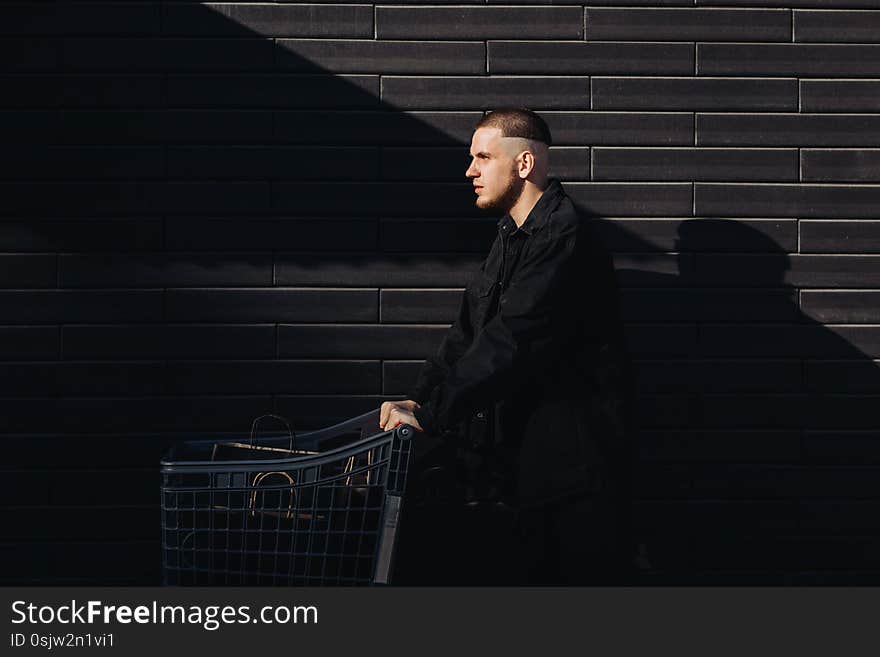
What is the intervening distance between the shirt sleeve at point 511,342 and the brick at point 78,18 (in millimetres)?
2474

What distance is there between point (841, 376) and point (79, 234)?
374cm

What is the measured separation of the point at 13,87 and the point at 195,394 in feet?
5.53

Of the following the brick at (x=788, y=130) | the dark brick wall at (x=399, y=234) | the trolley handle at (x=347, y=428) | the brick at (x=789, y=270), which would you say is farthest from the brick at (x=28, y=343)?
the brick at (x=788, y=130)

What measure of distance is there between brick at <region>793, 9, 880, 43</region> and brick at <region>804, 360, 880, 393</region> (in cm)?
158

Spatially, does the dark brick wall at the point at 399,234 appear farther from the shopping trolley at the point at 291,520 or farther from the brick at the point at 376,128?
the shopping trolley at the point at 291,520

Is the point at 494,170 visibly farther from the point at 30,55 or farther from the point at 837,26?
the point at 30,55

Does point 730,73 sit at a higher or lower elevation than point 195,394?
higher

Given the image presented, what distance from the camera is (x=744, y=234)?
464 centimetres

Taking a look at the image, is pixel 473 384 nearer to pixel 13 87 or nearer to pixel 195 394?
pixel 195 394

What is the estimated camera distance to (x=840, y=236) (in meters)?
4.68

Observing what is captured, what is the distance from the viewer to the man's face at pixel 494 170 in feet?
11.2

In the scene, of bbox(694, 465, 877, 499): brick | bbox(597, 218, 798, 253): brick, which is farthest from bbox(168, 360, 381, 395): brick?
bbox(694, 465, 877, 499): brick

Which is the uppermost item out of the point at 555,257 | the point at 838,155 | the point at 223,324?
the point at 838,155

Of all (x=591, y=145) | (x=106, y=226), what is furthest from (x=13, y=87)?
(x=591, y=145)
